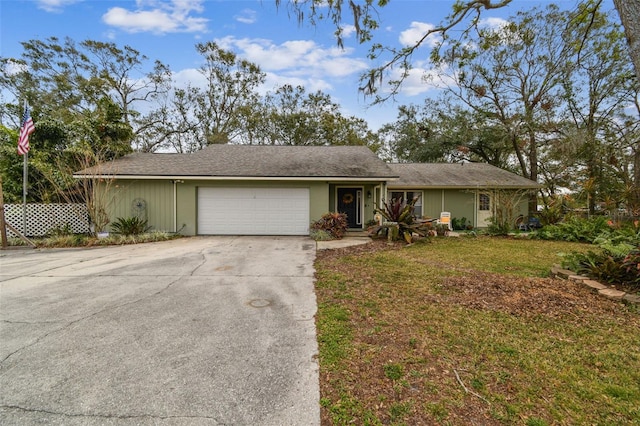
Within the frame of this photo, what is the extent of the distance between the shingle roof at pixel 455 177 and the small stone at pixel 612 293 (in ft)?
29.6

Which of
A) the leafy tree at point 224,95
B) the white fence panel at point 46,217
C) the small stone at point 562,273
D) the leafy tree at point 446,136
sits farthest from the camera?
the leafy tree at point 224,95

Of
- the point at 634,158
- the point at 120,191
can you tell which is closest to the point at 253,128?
the point at 120,191

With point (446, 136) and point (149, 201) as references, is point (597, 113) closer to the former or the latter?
point (446, 136)

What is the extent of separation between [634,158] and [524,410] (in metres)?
18.9

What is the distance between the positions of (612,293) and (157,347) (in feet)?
18.9

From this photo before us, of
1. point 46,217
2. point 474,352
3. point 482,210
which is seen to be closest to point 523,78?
point 482,210

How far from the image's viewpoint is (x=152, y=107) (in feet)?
68.5

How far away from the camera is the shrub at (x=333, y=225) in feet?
32.9

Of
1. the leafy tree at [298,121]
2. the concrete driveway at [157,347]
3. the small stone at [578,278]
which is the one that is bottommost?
the concrete driveway at [157,347]

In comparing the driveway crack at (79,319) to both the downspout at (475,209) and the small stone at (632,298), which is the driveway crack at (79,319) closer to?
the small stone at (632,298)

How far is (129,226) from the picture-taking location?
977 cm

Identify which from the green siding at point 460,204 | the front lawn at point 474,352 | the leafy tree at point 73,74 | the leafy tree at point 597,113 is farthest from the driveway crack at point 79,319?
the leafy tree at point 73,74

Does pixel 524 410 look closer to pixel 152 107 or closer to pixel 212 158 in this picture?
pixel 212 158

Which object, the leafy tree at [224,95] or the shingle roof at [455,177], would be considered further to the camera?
the leafy tree at [224,95]
